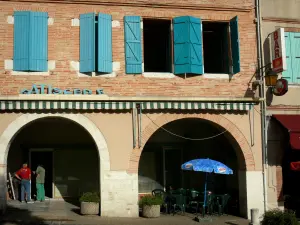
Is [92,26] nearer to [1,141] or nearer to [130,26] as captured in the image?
[130,26]

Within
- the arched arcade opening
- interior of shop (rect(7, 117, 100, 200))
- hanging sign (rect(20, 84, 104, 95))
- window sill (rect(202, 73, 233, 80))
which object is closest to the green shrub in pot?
hanging sign (rect(20, 84, 104, 95))

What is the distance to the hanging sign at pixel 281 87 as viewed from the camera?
15070 mm

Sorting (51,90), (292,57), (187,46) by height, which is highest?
(187,46)

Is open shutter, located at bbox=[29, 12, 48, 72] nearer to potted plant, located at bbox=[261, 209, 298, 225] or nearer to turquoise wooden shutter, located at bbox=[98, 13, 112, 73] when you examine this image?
turquoise wooden shutter, located at bbox=[98, 13, 112, 73]

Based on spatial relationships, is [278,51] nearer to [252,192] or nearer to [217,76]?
[217,76]

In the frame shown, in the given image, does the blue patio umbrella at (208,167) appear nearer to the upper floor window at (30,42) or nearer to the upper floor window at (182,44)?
the upper floor window at (182,44)

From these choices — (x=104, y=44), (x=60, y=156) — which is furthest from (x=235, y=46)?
(x=60, y=156)

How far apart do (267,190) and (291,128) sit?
2405 millimetres

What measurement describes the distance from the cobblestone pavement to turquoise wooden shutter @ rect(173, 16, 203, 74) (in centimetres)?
513

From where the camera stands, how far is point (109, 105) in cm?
1422

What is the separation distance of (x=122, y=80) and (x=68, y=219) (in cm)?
496

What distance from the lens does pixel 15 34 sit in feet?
46.6

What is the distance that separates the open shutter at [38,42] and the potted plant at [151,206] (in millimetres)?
5653

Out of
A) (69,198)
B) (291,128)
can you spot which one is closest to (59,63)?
(69,198)
